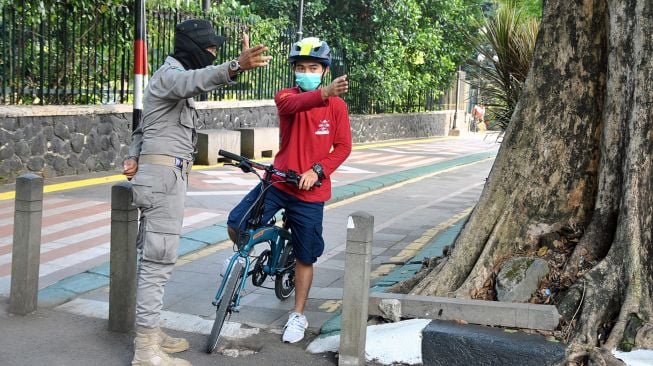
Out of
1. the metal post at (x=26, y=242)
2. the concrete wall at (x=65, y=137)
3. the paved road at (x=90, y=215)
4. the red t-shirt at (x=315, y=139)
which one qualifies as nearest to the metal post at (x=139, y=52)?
the paved road at (x=90, y=215)

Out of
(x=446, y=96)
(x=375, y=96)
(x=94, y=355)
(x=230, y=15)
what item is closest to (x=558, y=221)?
(x=94, y=355)

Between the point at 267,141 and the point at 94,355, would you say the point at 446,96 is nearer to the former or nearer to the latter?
the point at 267,141

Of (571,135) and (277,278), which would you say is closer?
(571,135)

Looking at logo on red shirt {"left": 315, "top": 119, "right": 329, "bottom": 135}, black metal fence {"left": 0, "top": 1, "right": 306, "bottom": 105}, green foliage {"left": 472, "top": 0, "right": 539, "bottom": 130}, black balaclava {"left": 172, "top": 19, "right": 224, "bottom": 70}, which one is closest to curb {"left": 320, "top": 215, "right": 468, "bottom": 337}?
logo on red shirt {"left": 315, "top": 119, "right": 329, "bottom": 135}

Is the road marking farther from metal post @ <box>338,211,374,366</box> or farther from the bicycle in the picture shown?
metal post @ <box>338,211,374,366</box>

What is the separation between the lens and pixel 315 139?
525 centimetres

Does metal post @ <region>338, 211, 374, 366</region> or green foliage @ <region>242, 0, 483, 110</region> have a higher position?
green foliage @ <region>242, 0, 483, 110</region>

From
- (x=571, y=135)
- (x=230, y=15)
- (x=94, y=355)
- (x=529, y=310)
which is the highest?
(x=230, y=15)

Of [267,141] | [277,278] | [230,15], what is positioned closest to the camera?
[277,278]

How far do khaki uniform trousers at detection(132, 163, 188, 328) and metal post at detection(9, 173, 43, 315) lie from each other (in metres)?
1.15

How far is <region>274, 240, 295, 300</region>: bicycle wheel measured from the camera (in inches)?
227

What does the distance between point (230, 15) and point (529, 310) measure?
1479cm

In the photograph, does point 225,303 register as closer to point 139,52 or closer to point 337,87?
point 337,87

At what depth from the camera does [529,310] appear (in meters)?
4.81
